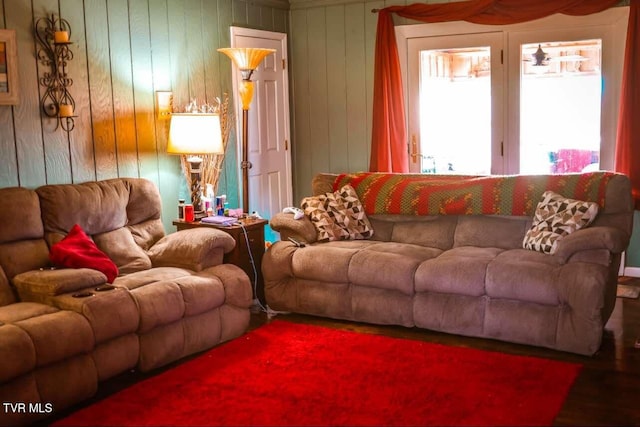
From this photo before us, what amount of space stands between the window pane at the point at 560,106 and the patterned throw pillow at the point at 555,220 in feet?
4.68

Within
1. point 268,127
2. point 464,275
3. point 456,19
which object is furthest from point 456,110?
point 464,275

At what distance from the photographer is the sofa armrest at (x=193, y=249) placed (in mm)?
4535

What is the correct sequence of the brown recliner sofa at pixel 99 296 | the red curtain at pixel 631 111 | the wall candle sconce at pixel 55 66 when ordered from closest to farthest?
the brown recliner sofa at pixel 99 296 → the wall candle sconce at pixel 55 66 → the red curtain at pixel 631 111

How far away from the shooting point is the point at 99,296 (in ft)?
12.2

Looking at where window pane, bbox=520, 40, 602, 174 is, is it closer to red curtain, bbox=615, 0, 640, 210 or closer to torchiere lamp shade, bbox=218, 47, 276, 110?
red curtain, bbox=615, 0, 640, 210

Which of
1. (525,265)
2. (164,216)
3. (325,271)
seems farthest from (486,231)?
(164,216)

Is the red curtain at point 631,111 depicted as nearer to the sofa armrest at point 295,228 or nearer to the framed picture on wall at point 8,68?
the sofa armrest at point 295,228

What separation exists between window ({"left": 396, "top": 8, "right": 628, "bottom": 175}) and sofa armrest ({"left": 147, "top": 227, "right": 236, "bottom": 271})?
2.55m

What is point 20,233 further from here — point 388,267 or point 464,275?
point 464,275

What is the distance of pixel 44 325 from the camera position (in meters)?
3.40

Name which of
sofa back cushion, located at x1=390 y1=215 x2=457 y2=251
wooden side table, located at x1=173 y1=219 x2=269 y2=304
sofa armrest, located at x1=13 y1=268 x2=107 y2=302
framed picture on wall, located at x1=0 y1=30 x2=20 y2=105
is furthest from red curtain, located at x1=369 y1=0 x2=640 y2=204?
sofa armrest, located at x1=13 y1=268 x2=107 y2=302

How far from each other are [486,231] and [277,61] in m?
2.82

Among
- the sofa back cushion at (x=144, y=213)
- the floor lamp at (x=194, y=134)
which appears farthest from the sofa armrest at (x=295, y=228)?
the sofa back cushion at (x=144, y=213)

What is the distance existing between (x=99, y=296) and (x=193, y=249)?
0.89 meters
